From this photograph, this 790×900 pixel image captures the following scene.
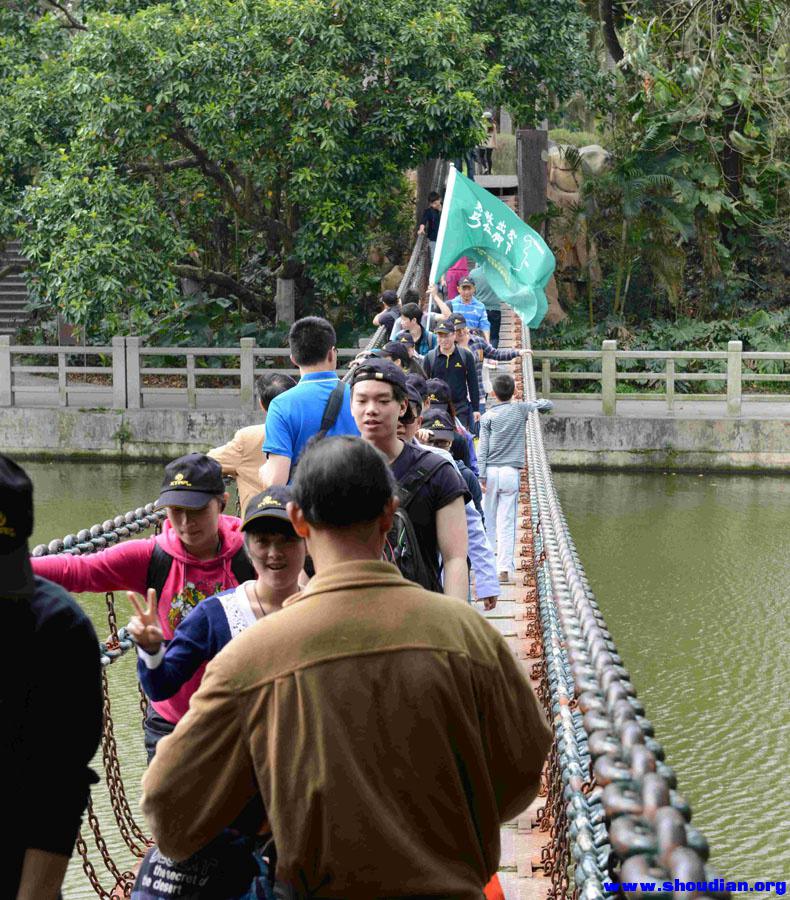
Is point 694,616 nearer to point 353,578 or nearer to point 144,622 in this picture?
point 144,622

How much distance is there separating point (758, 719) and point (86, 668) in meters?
6.53

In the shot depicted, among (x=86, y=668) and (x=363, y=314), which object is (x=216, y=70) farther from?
(x=86, y=668)

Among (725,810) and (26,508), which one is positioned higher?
(26,508)

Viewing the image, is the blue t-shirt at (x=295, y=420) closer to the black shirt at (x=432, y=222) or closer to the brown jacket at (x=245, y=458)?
the brown jacket at (x=245, y=458)

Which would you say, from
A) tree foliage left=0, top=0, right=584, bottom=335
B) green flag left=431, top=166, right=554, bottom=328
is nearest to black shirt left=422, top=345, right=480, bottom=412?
green flag left=431, top=166, right=554, bottom=328

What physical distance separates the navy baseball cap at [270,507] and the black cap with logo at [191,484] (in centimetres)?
44

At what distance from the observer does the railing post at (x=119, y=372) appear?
16484 mm

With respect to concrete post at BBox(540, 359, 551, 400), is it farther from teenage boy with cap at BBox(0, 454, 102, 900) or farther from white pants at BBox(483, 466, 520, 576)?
teenage boy with cap at BBox(0, 454, 102, 900)

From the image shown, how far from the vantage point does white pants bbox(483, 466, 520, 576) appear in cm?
773

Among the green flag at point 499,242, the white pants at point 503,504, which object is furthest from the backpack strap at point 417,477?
the green flag at point 499,242

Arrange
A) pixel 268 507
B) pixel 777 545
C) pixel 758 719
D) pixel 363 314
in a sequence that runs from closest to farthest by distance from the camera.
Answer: pixel 268 507
pixel 758 719
pixel 777 545
pixel 363 314

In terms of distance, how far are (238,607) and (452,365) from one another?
5.66m

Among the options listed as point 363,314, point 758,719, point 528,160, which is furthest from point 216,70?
point 758,719

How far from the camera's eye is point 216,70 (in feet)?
48.7
